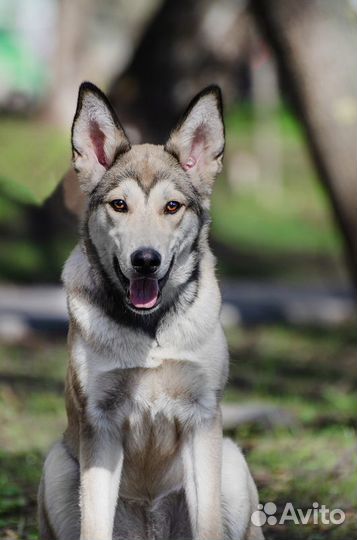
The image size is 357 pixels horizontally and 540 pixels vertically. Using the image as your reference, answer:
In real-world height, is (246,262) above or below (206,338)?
above

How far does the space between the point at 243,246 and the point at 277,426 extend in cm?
1163

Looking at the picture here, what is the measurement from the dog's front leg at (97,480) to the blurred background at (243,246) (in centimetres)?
115

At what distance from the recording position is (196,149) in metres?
4.59

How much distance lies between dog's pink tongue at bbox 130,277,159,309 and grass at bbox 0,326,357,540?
5.60 ft

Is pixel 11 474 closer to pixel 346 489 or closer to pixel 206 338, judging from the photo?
pixel 346 489

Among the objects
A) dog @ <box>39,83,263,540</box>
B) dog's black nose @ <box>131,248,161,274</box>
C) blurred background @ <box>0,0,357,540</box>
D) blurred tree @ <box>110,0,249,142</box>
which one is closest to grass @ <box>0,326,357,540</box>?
blurred background @ <box>0,0,357,540</box>

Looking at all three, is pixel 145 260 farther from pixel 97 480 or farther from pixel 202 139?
pixel 97 480

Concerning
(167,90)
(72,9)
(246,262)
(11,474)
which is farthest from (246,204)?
(11,474)

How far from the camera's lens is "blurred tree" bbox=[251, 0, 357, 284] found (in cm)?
641

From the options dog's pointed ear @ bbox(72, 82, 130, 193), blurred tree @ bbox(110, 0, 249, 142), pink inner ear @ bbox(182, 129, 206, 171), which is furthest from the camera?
blurred tree @ bbox(110, 0, 249, 142)

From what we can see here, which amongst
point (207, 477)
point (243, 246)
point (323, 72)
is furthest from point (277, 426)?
point (243, 246)

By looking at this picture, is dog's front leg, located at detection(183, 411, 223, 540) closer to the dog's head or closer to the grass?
the dog's head

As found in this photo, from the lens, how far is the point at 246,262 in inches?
691

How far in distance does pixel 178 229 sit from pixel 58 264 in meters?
11.6
